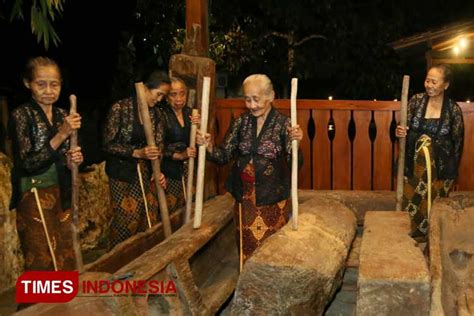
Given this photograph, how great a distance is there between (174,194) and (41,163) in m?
1.91

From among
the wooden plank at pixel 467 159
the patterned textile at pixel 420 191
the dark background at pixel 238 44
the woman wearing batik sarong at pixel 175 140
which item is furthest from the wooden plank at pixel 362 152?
the dark background at pixel 238 44

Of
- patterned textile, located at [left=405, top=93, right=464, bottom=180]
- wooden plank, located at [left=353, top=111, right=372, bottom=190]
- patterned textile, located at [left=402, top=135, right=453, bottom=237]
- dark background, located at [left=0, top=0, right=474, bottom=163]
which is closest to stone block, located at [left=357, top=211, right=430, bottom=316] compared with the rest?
patterned textile, located at [left=402, top=135, right=453, bottom=237]

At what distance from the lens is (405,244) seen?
373cm

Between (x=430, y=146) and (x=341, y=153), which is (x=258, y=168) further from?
(x=341, y=153)

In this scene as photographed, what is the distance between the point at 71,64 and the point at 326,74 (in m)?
7.09

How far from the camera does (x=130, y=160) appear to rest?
4723 mm

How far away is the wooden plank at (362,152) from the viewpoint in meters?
6.77

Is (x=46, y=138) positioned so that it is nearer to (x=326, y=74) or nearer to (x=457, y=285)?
(x=457, y=285)

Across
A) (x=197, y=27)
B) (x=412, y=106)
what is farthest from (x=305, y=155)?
(x=197, y=27)

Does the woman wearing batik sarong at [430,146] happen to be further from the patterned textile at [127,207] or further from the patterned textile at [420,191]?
the patterned textile at [127,207]

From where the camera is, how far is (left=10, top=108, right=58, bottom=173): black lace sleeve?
359cm

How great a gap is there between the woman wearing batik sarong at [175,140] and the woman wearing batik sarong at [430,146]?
201cm

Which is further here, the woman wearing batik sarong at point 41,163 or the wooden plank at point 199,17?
the wooden plank at point 199,17

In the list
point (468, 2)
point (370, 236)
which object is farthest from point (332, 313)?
point (468, 2)
